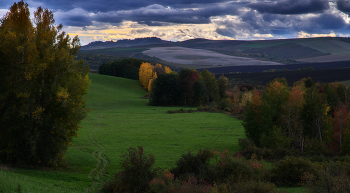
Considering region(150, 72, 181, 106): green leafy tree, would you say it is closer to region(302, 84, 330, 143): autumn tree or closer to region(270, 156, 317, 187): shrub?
region(302, 84, 330, 143): autumn tree

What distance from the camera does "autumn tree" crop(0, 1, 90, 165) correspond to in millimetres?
20953

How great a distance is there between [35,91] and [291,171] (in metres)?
22.3

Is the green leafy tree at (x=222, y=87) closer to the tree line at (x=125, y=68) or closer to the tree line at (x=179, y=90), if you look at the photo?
the tree line at (x=179, y=90)

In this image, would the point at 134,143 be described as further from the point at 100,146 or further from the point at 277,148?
the point at 277,148

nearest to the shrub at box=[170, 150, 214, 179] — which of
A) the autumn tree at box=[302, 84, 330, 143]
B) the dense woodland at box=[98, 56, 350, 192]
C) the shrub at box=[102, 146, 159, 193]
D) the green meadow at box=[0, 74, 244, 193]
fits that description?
the dense woodland at box=[98, 56, 350, 192]

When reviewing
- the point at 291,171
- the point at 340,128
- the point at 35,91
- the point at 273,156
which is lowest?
the point at 273,156

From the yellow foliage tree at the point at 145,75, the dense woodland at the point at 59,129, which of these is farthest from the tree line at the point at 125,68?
the dense woodland at the point at 59,129

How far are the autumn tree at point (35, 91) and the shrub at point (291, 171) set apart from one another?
57.9 feet

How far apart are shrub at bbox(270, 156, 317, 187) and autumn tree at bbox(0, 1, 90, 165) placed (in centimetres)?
1766

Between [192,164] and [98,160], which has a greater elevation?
[192,164]

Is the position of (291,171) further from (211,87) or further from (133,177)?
(211,87)

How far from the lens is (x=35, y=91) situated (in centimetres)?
2162

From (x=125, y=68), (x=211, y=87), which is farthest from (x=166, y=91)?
(x=125, y=68)

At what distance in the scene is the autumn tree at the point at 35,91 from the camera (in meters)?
21.0
